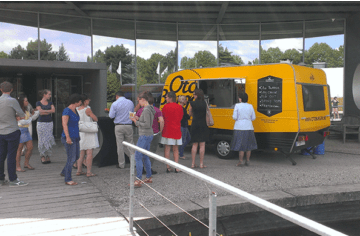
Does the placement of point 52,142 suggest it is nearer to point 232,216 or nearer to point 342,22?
point 232,216

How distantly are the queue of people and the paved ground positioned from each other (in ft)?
0.93

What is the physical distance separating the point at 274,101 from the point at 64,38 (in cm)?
809

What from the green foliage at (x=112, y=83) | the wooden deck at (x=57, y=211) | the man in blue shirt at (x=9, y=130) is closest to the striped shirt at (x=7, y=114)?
the man in blue shirt at (x=9, y=130)

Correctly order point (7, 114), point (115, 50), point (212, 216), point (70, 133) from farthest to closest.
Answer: point (115, 50) → point (70, 133) → point (7, 114) → point (212, 216)

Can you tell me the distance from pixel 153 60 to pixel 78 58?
114 inches

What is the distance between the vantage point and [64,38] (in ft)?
39.9

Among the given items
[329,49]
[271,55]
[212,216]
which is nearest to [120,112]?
[212,216]

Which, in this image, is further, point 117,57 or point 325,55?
point 325,55

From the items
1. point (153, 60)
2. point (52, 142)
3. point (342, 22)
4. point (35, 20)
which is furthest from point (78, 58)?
point (342, 22)

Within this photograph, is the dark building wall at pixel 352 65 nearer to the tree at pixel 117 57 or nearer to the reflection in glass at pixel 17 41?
the tree at pixel 117 57

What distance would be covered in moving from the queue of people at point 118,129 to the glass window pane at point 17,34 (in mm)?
5127

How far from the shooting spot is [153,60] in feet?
44.3

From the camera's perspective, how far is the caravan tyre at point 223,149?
860cm

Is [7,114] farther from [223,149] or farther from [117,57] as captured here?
[117,57]
